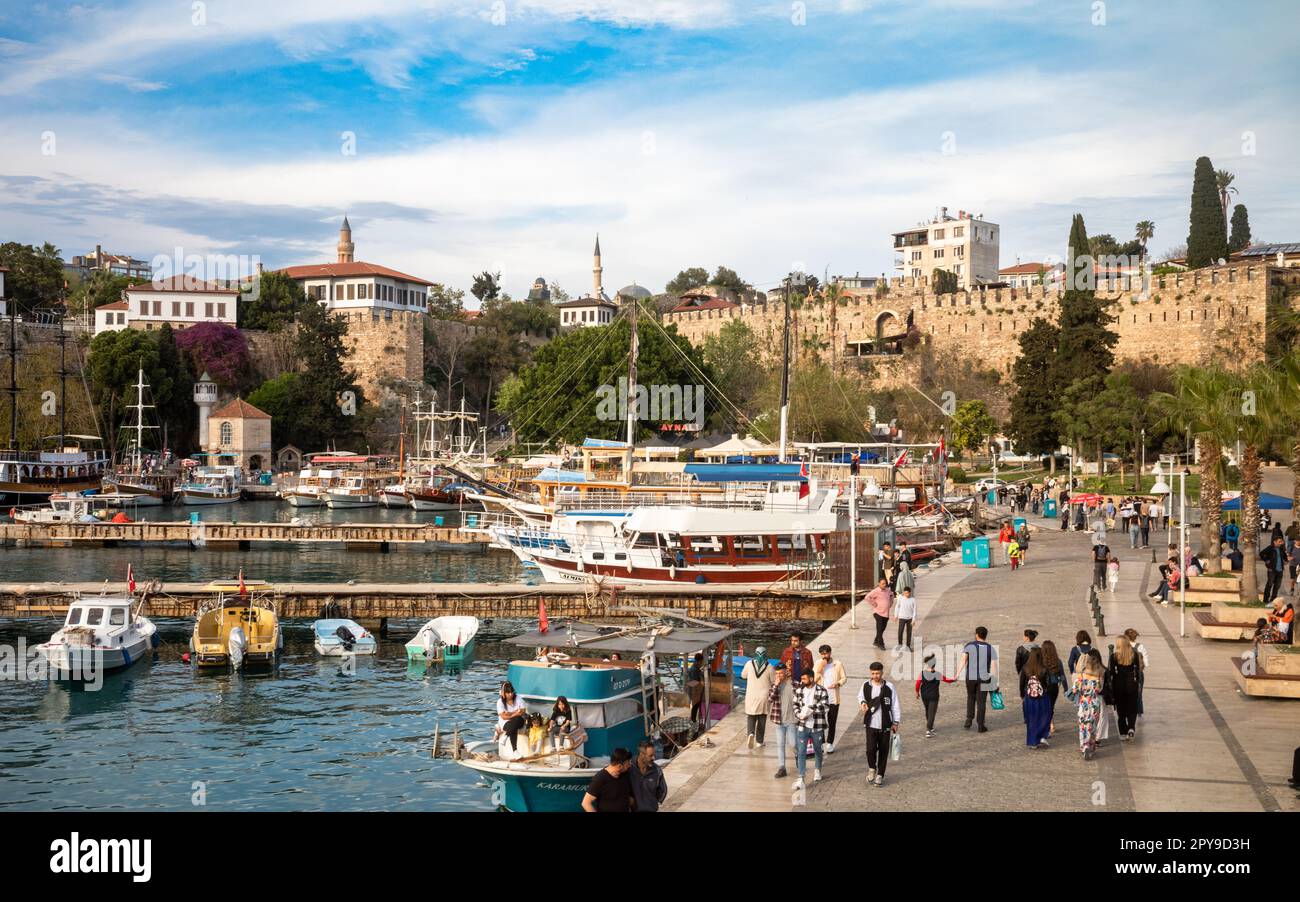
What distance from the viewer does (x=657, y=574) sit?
110 feet

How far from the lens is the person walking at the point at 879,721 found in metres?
12.1

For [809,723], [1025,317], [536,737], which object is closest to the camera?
[809,723]

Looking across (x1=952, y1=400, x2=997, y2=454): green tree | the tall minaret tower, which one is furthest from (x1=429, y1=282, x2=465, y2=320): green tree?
(x1=952, y1=400, x2=997, y2=454): green tree

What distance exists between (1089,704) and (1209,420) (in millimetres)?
13381

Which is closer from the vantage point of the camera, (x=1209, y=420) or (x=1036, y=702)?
(x=1036, y=702)

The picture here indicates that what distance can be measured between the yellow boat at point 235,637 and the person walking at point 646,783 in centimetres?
1751

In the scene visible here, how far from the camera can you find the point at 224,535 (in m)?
50.3

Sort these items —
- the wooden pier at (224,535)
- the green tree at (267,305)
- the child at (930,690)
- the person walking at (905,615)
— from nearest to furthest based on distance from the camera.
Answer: the child at (930,690)
the person walking at (905,615)
the wooden pier at (224,535)
the green tree at (267,305)

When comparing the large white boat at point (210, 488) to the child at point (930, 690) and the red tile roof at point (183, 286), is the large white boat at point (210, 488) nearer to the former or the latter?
the red tile roof at point (183, 286)

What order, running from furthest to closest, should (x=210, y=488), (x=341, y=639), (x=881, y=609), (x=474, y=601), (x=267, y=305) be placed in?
1. (x=267, y=305)
2. (x=210, y=488)
3. (x=474, y=601)
4. (x=341, y=639)
5. (x=881, y=609)

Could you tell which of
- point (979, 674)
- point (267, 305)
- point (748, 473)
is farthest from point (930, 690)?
point (267, 305)

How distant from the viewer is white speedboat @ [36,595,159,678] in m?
24.6

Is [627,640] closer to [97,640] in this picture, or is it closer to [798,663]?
[798,663]

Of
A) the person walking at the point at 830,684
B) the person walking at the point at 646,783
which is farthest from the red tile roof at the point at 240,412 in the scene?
the person walking at the point at 646,783
